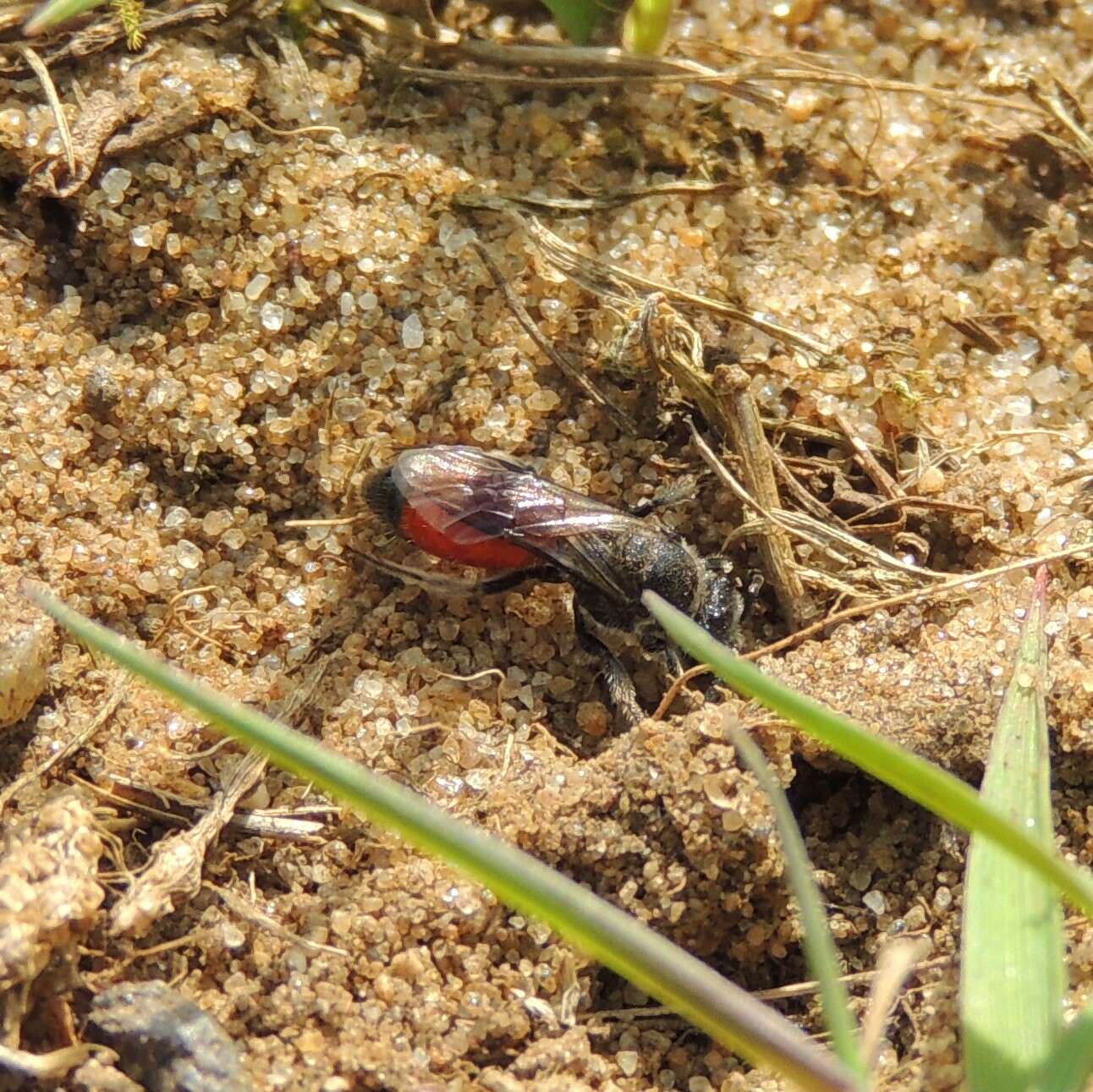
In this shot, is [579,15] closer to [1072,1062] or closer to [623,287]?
[623,287]

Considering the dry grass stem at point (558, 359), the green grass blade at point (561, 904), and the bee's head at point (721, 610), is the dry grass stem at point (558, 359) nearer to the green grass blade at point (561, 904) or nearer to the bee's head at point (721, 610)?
the bee's head at point (721, 610)

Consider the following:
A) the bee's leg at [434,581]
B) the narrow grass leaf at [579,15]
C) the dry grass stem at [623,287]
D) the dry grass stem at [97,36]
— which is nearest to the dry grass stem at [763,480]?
the dry grass stem at [623,287]

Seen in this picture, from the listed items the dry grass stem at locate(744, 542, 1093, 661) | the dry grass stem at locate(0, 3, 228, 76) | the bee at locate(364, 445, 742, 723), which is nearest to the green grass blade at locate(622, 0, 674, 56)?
the dry grass stem at locate(0, 3, 228, 76)

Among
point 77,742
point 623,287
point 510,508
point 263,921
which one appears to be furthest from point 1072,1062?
point 623,287

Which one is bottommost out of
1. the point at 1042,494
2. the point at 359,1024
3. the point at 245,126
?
the point at 359,1024

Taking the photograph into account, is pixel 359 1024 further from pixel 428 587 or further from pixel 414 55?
pixel 414 55

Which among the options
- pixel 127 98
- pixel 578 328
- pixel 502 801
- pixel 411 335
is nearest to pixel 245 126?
pixel 127 98

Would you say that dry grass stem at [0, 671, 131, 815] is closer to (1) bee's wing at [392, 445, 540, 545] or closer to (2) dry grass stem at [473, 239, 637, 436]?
(1) bee's wing at [392, 445, 540, 545]
